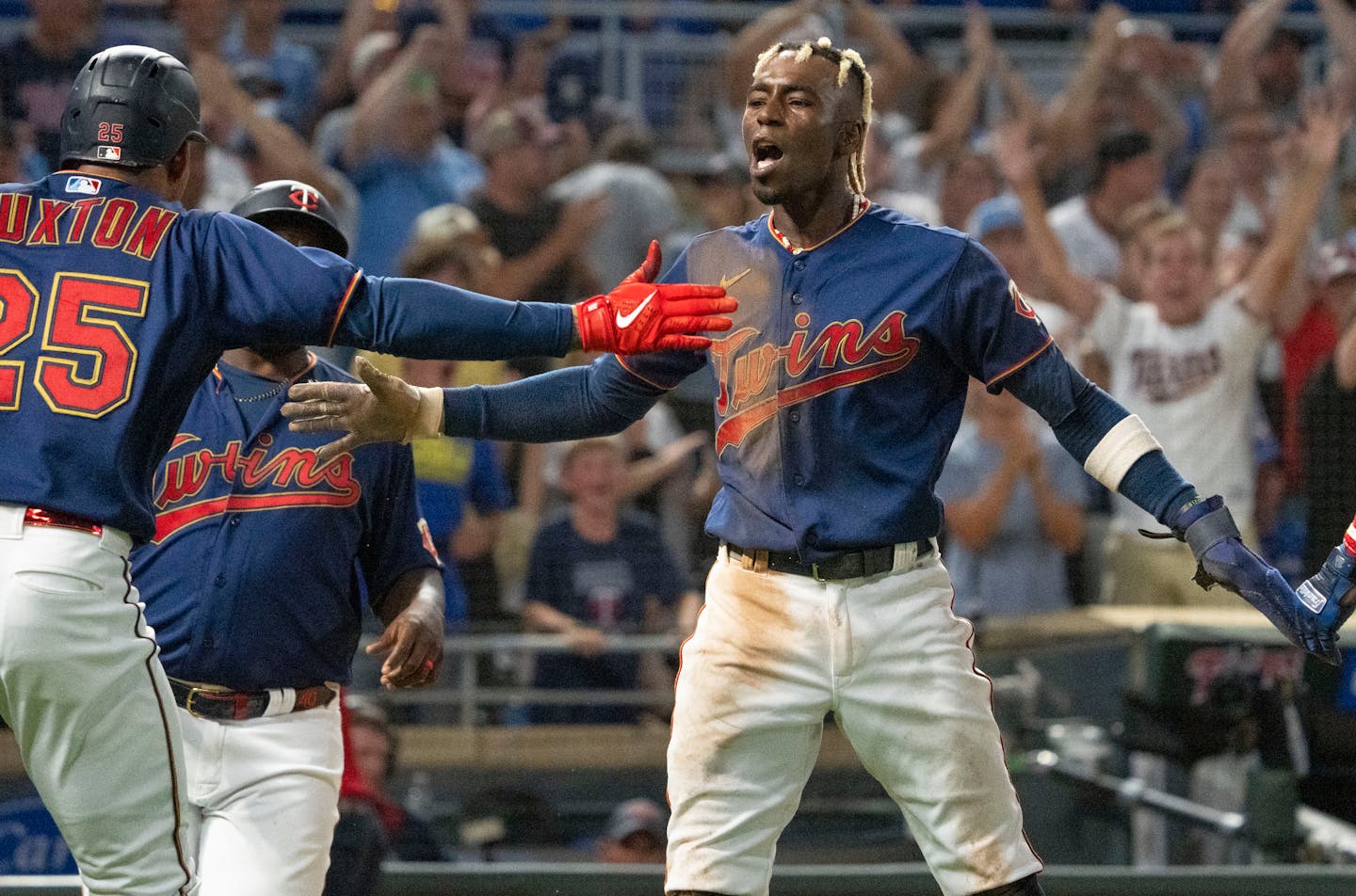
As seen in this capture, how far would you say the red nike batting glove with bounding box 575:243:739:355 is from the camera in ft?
10.7

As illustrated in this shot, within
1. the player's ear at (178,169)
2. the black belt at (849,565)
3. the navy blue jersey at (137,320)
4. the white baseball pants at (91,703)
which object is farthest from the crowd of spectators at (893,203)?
the black belt at (849,565)

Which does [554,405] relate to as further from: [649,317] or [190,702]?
[190,702]

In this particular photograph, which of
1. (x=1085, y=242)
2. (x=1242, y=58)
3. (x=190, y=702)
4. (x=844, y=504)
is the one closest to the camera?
(x=844, y=504)

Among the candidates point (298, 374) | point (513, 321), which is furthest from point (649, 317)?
point (298, 374)

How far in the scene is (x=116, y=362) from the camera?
302cm

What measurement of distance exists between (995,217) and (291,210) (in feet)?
13.8

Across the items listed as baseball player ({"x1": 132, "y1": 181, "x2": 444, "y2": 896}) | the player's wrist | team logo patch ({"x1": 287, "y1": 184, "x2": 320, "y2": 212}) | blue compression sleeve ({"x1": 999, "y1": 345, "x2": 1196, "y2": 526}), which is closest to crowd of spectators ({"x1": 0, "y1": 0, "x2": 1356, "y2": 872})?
baseball player ({"x1": 132, "y1": 181, "x2": 444, "y2": 896})

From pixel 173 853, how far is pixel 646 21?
6.67m

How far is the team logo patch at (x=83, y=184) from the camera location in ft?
10.2

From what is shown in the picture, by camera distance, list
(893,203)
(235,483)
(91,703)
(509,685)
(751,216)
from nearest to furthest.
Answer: (91,703)
(235,483)
(509,685)
(751,216)
(893,203)

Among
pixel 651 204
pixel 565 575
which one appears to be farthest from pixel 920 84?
pixel 565 575

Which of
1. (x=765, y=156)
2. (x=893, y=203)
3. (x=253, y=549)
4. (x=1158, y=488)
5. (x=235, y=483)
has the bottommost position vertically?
(x=253, y=549)

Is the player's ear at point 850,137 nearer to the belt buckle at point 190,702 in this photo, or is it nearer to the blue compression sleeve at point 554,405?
the blue compression sleeve at point 554,405

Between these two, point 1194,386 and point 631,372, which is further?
point 1194,386
